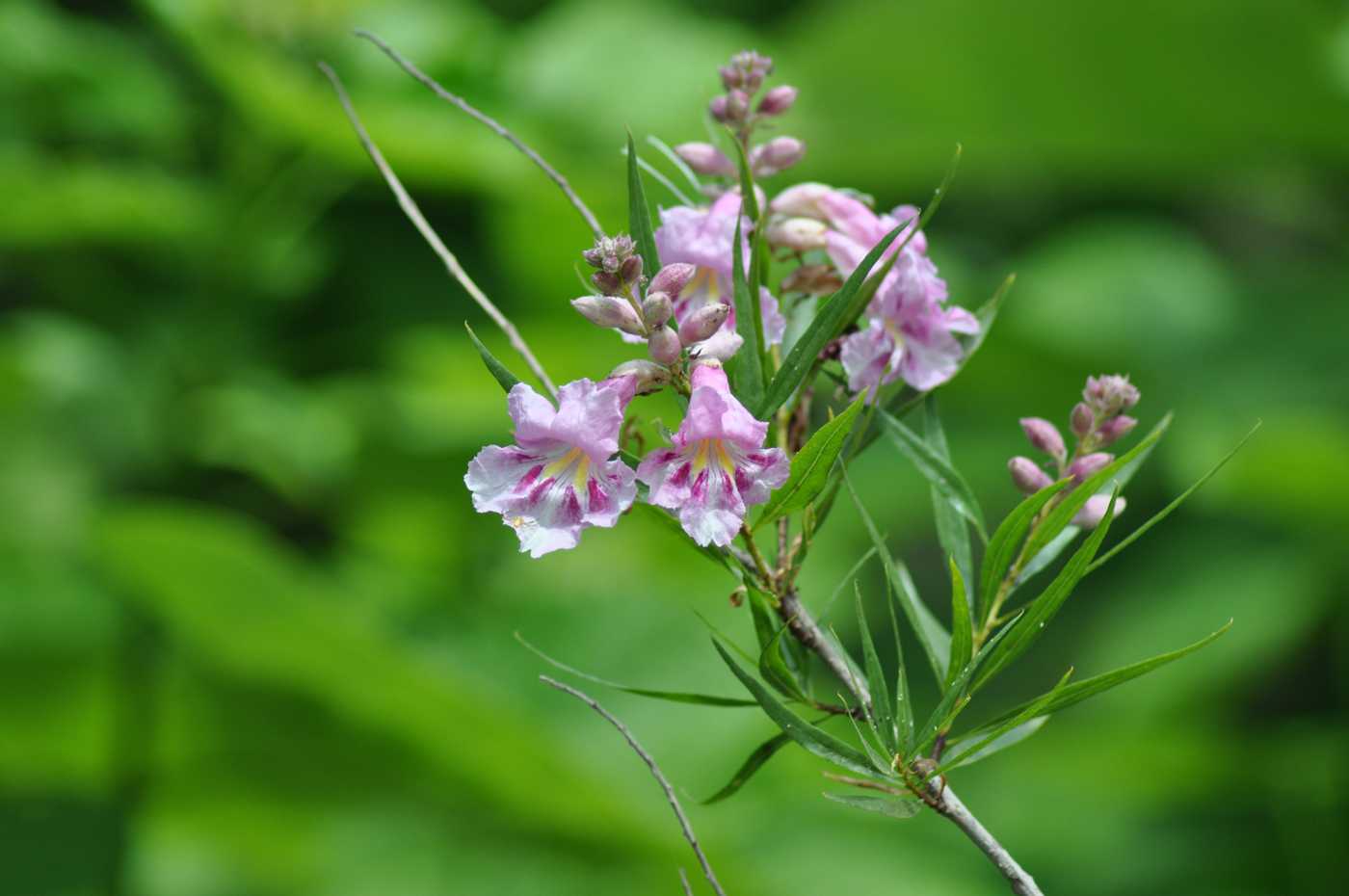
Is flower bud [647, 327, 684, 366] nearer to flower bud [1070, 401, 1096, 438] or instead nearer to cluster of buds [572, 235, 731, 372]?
cluster of buds [572, 235, 731, 372]

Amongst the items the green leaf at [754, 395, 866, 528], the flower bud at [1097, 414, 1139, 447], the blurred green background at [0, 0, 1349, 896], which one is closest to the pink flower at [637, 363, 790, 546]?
the green leaf at [754, 395, 866, 528]

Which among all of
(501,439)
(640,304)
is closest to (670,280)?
(640,304)

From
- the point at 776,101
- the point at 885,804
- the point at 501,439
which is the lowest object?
the point at 501,439

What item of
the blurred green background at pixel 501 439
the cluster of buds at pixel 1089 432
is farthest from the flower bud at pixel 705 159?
the blurred green background at pixel 501 439

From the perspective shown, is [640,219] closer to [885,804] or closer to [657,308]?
[657,308]

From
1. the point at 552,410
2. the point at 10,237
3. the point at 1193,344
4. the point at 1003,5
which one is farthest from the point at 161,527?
the point at 1193,344

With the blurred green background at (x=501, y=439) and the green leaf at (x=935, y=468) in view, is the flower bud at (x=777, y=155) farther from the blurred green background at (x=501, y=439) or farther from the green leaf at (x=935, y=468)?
the blurred green background at (x=501, y=439)

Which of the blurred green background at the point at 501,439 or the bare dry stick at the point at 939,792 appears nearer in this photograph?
the bare dry stick at the point at 939,792
